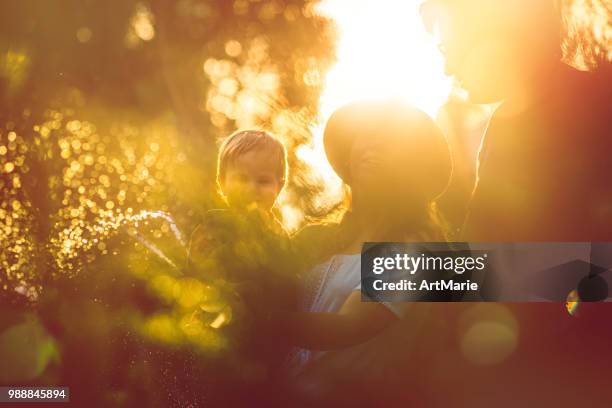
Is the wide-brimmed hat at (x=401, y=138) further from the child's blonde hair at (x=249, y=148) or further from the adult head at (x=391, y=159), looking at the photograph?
the child's blonde hair at (x=249, y=148)

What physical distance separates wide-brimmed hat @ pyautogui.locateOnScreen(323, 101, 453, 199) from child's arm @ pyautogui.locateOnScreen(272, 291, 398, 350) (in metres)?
0.28

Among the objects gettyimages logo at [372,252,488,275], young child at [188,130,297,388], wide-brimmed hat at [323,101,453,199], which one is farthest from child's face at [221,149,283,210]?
gettyimages logo at [372,252,488,275]

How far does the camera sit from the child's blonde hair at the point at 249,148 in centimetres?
131

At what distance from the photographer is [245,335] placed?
1127 millimetres

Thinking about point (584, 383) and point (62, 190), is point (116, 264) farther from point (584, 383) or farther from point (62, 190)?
point (584, 383)

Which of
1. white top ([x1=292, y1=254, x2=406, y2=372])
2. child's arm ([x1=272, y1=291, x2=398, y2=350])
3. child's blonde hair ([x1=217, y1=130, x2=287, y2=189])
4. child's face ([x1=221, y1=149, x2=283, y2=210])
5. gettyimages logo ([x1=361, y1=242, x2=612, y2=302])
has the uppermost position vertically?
child's blonde hair ([x1=217, y1=130, x2=287, y2=189])

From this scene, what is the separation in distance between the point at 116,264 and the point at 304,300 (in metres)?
0.46

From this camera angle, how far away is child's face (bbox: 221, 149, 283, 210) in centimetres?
124

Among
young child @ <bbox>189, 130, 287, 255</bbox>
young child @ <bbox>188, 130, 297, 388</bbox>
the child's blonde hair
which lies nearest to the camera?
young child @ <bbox>188, 130, 297, 388</bbox>

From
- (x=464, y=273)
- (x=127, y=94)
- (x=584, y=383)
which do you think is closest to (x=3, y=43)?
(x=127, y=94)

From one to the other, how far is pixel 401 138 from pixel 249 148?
339 millimetres

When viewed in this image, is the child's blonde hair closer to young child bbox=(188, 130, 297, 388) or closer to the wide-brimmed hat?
young child bbox=(188, 130, 297, 388)

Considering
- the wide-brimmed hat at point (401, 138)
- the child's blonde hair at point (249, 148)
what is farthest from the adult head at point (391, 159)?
the child's blonde hair at point (249, 148)

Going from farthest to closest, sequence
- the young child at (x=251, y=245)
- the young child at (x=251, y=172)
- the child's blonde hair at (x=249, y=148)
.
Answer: the child's blonde hair at (x=249, y=148) → the young child at (x=251, y=172) → the young child at (x=251, y=245)
